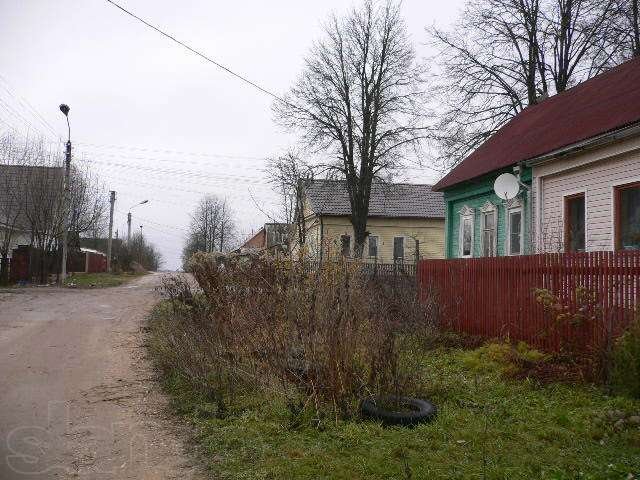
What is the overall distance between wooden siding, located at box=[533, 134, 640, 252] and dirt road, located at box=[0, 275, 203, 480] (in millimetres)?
7335

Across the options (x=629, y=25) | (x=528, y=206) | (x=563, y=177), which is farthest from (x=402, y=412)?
(x=629, y=25)

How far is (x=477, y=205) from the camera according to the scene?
16.5 meters

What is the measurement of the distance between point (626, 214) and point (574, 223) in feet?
5.31

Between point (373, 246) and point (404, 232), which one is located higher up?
point (404, 232)

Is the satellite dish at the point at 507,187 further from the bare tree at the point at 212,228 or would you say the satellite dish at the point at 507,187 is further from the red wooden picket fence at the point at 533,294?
the bare tree at the point at 212,228

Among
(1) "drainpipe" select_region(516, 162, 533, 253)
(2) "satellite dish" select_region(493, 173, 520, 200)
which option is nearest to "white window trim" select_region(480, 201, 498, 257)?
(1) "drainpipe" select_region(516, 162, 533, 253)

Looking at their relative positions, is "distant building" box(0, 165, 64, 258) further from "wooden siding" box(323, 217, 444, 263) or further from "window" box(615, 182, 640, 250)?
"window" box(615, 182, 640, 250)

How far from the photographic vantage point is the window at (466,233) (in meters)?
16.9

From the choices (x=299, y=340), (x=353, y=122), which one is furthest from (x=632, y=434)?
(x=353, y=122)

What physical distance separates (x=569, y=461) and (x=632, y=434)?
914mm

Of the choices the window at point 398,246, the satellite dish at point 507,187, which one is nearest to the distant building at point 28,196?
the window at point 398,246

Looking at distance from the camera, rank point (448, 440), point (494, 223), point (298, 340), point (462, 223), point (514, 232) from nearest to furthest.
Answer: point (448, 440), point (298, 340), point (514, 232), point (494, 223), point (462, 223)

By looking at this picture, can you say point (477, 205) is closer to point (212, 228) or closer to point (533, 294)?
point (533, 294)

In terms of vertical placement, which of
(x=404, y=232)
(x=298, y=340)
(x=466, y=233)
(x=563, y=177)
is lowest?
(x=298, y=340)
